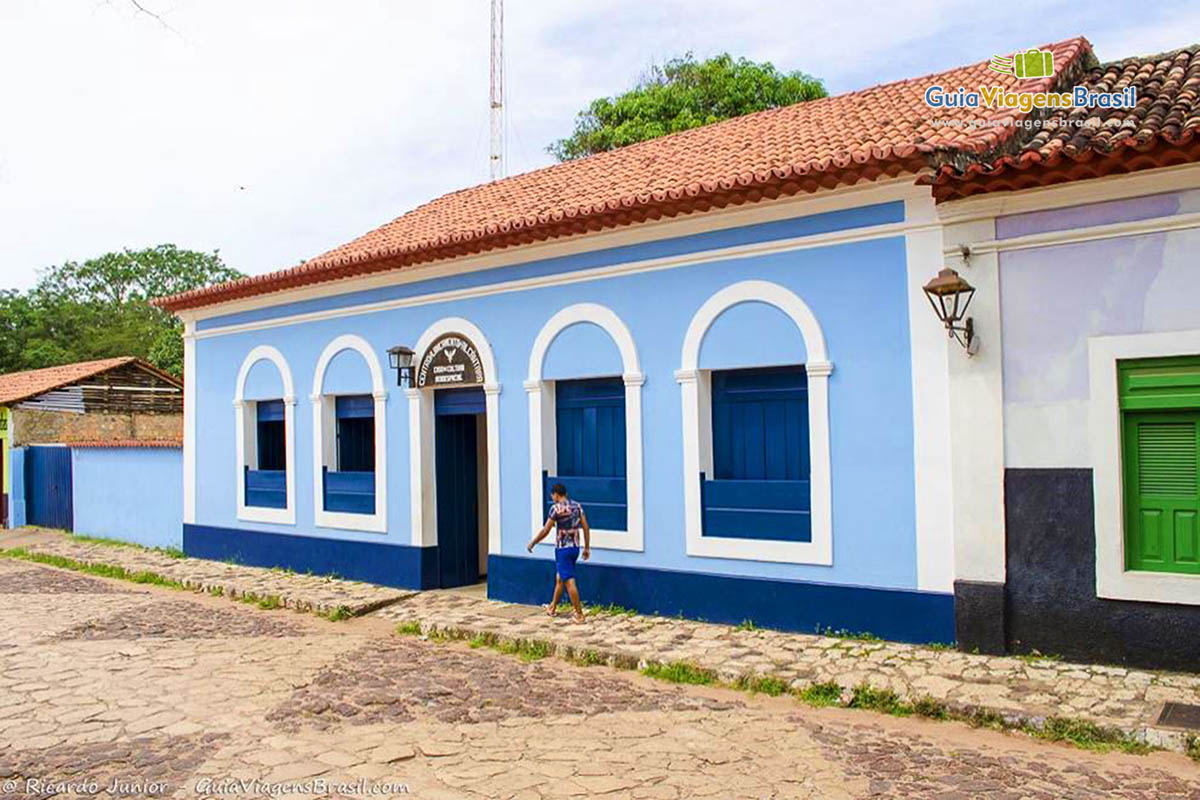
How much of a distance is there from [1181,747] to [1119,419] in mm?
2309

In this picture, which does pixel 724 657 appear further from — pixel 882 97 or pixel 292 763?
pixel 882 97

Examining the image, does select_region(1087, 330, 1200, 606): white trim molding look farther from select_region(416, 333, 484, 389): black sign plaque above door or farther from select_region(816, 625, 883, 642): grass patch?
select_region(416, 333, 484, 389): black sign plaque above door

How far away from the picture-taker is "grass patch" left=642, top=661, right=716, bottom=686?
23.6 feet

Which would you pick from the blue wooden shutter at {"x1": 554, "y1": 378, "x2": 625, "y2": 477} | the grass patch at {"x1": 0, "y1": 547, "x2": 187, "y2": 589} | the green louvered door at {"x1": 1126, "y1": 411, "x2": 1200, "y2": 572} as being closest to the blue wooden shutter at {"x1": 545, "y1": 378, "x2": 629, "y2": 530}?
the blue wooden shutter at {"x1": 554, "y1": 378, "x2": 625, "y2": 477}

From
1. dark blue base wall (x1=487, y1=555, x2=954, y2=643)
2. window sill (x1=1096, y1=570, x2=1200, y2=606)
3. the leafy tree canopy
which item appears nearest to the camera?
window sill (x1=1096, y1=570, x2=1200, y2=606)

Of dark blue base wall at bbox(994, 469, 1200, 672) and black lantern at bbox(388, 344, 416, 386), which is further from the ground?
black lantern at bbox(388, 344, 416, 386)

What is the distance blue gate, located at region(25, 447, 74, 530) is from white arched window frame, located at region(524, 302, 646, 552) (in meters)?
13.2

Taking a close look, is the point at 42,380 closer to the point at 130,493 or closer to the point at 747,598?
the point at 130,493

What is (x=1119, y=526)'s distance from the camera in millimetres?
6781

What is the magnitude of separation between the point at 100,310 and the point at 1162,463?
155 feet

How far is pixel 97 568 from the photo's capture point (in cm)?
1427

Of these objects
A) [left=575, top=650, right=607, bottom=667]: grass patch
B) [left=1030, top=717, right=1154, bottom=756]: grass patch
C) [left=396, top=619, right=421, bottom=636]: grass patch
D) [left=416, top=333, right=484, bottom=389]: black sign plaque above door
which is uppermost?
[left=416, top=333, right=484, bottom=389]: black sign plaque above door

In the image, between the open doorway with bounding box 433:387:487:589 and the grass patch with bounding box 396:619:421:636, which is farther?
the open doorway with bounding box 433:387:487:589

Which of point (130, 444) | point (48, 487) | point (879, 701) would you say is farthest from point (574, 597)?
point (48, 487)
